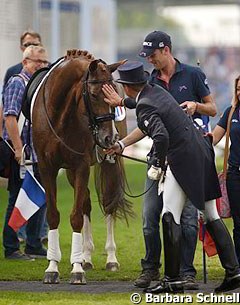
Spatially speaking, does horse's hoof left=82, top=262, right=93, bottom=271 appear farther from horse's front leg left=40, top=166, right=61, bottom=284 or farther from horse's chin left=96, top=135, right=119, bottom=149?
horse's chin left=96, top=135, right=119, bottom=149

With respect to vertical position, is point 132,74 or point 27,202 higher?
point 132,74

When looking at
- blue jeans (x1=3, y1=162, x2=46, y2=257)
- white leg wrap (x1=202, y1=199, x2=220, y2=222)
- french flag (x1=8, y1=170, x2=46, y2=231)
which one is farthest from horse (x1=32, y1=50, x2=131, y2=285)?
blue jeans (x1=3, y1=162, x2=46, y2=257)

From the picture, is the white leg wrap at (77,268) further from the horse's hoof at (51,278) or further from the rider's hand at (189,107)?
the rider's hand at (189,107)

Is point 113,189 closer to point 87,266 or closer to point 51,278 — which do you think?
point 87,266

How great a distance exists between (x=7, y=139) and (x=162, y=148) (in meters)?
3.72

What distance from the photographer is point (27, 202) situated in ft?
39.9

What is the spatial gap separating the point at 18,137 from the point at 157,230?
2470 mm

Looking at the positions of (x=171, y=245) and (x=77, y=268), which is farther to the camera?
(x=77, y=268)

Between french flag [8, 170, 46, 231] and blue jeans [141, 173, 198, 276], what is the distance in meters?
2.11

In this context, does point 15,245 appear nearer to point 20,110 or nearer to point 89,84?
point 20,110

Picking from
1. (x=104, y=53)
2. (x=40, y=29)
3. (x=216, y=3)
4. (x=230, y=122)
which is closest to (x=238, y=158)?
(x=230, y=122)

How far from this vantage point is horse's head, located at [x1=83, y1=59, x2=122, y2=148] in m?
10.2

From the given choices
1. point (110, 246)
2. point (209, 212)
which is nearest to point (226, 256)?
point (209, 212)

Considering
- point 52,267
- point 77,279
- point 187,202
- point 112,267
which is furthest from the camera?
point 112,267
